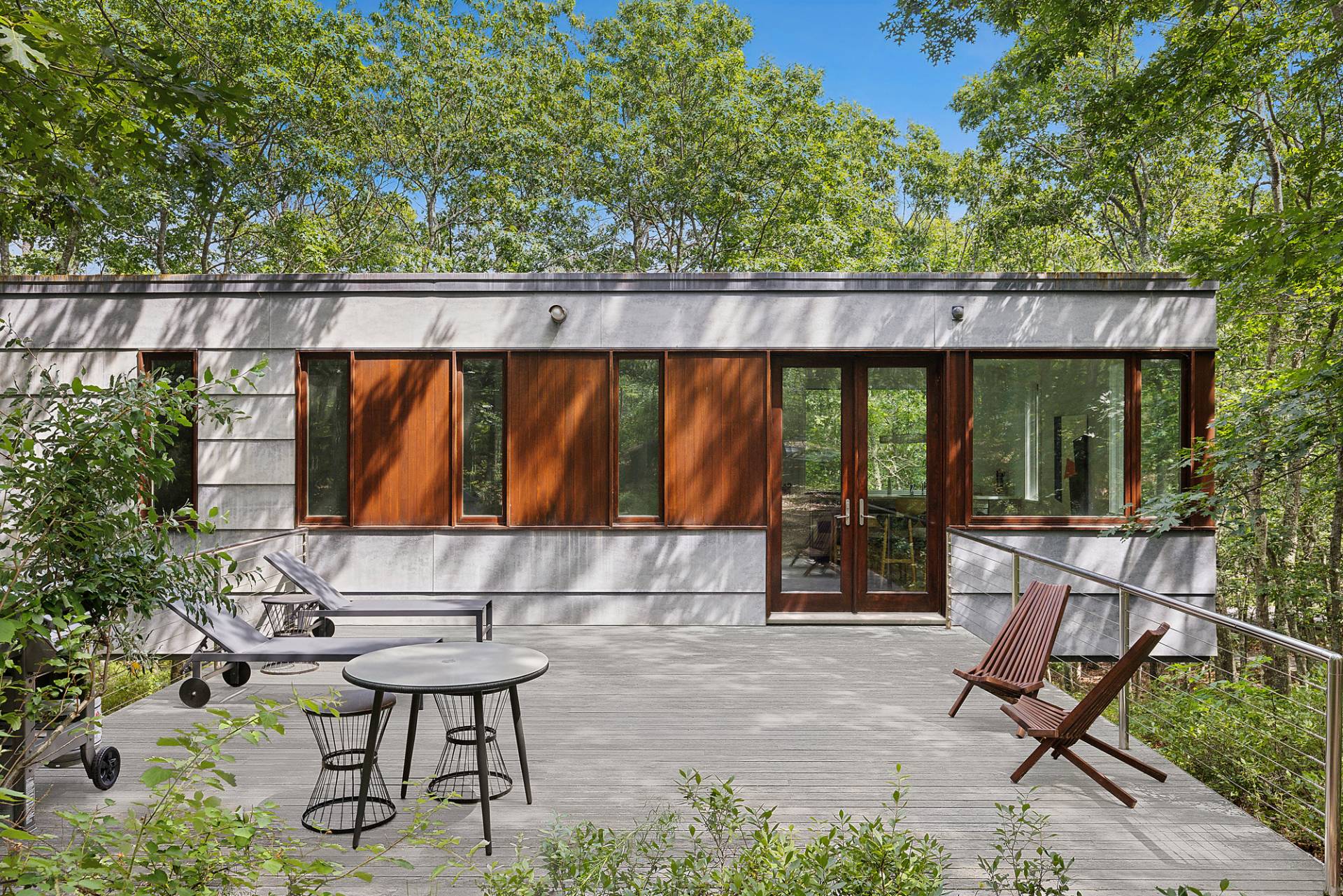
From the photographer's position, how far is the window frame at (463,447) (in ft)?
25.8

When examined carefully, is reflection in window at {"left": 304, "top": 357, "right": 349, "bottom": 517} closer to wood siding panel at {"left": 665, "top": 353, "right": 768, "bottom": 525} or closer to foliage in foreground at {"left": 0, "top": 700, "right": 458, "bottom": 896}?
wood siding panel at {"left": 665, "top": 353, "right": 768, "bottom": 525}

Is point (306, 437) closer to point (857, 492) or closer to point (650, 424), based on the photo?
point (650, 424)

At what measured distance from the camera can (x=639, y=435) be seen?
793 cm

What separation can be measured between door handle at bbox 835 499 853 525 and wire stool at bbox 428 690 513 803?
405 cm

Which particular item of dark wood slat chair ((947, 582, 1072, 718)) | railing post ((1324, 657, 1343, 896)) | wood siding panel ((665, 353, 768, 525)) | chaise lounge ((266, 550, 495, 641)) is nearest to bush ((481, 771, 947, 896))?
railing post ((1324, 657, 1343, 896))

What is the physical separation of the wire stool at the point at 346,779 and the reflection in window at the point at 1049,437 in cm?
598

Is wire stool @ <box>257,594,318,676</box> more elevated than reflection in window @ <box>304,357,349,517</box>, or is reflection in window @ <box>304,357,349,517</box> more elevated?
reflection in window @ <box>304,357,349,517</box>

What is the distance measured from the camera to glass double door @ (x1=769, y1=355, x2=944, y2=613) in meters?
7.88

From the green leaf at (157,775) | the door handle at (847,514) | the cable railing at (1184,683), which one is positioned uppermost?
the door handle at (847,514)

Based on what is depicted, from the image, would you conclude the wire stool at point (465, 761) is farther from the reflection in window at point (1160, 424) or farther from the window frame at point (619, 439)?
the reflection in window at point (1160, 424)

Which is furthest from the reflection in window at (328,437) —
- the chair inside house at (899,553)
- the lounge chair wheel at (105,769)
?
the chair inside house at (899,553)

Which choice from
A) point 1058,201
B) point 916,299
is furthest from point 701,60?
point 916,299

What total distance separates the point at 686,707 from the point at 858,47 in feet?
69.1

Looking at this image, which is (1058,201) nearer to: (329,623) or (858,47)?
(858,47)
